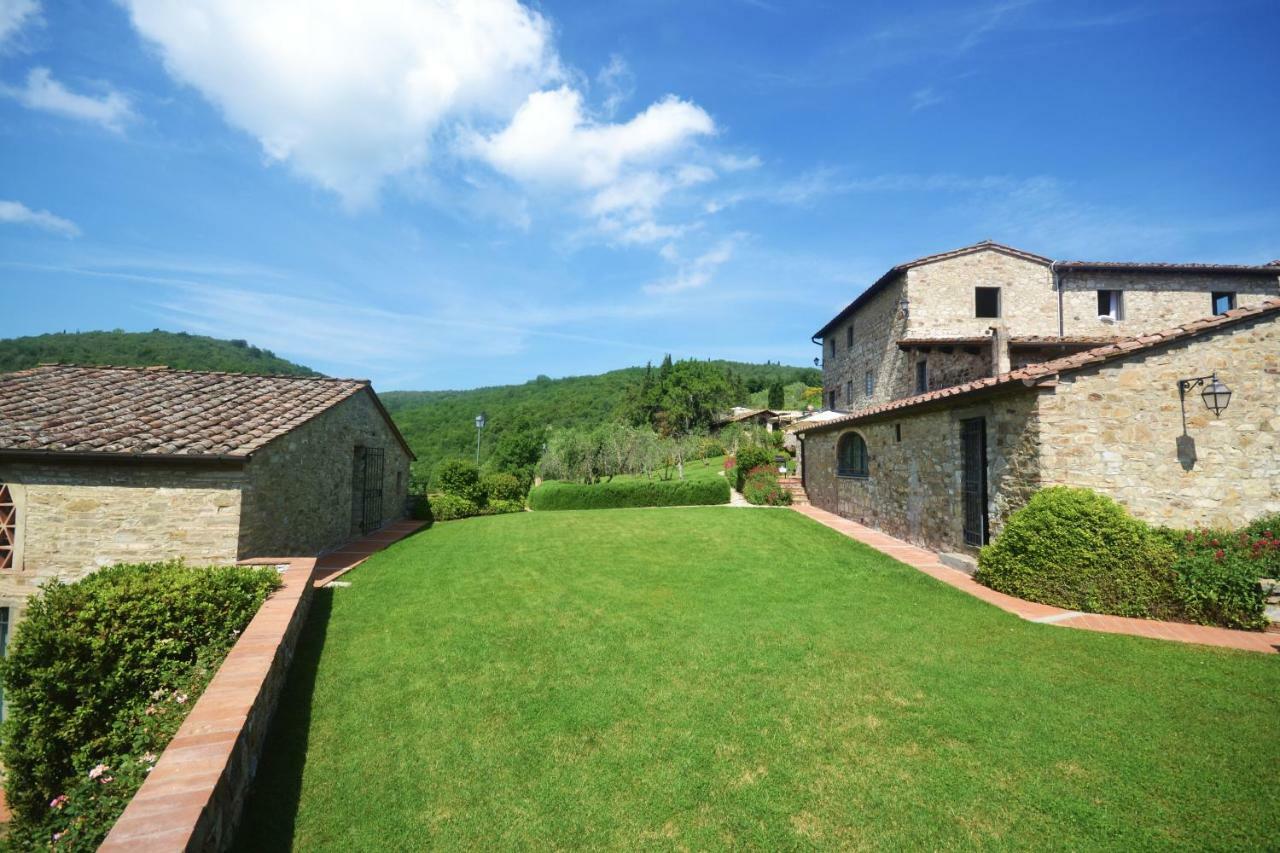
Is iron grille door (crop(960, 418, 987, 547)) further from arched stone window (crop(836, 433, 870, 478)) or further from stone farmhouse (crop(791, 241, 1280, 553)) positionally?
arched stone window (crop(836, 433, 870, 478))

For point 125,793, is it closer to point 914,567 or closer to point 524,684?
point 524,684

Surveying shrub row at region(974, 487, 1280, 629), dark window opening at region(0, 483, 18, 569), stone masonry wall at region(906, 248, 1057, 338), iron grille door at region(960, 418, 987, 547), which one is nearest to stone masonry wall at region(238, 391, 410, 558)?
dark window opening at region(0, 483, 18, 569)

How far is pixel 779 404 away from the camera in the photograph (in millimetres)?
52625

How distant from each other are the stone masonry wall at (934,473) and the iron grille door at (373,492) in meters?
13.6

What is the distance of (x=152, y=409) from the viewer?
10.2 m

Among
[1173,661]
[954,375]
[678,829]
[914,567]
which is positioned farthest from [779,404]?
[678,829]

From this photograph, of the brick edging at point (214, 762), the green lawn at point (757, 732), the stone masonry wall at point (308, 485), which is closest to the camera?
the brick edging at point (214, 762)

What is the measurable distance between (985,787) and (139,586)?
26.0 ft

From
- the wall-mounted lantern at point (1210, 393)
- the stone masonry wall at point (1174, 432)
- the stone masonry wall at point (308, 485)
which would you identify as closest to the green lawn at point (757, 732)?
the stone masonry wall at point (308, 485)

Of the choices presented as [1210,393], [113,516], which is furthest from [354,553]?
[1210,393]

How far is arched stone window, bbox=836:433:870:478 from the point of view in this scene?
14938 millimetres

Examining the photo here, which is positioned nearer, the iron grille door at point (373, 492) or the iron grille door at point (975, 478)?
the iron grille door at point (975, 478)

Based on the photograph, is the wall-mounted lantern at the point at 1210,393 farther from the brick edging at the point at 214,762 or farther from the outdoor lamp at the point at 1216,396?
the brick edging at the point at 214,762

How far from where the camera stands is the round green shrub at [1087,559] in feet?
23.5
